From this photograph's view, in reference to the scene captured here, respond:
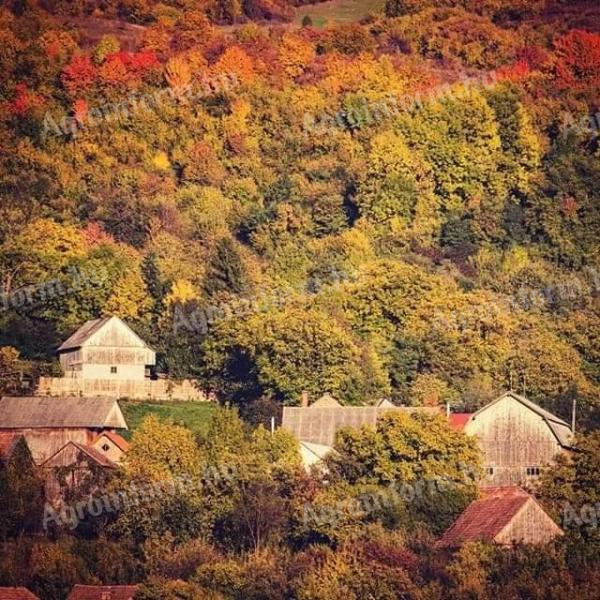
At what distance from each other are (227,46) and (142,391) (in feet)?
166

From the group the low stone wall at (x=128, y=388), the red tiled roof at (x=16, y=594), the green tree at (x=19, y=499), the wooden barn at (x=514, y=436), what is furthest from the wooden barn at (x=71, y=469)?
the wooden barn at (x=514, y=436)

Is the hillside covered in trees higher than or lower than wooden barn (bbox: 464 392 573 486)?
higher

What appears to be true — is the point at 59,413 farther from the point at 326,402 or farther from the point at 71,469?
the point at 326,402

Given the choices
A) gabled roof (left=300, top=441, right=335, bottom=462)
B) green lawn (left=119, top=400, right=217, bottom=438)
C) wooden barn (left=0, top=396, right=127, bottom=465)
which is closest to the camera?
gabled roof (left=300, top=441, right=335, bottom=462)

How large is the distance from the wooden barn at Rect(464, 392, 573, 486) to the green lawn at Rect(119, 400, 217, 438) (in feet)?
37.0

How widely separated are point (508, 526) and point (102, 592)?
12.1 metres

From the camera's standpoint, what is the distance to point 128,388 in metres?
100

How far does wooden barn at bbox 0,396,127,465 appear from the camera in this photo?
Result: 299 feet

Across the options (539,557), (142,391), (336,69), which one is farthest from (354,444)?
(336,69)

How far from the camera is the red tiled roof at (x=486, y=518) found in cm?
7469

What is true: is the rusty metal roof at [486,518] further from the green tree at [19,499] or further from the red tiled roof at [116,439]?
the red tiled roof at [116,439]

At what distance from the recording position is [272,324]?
98438mm

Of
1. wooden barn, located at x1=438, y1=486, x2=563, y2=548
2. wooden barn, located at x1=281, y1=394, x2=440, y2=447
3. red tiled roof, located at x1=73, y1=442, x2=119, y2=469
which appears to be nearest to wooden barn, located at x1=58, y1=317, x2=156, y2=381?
wooden barn, located at x1=281, y1=394, x2=440, y2=447

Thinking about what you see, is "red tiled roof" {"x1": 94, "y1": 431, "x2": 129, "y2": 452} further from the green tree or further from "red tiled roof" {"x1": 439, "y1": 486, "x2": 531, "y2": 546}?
"red tiled roof" {"x1": 439, "y1": 486, "x2": 531, "y2": 546}
